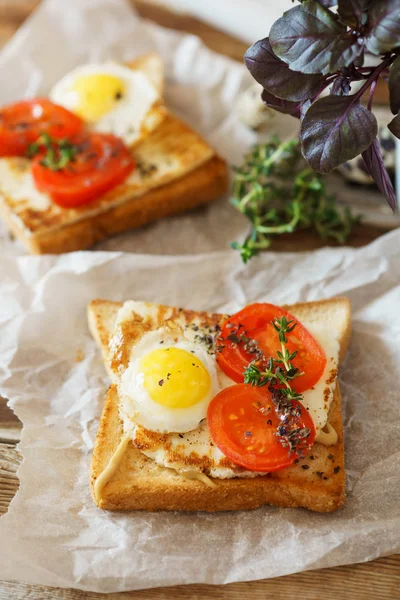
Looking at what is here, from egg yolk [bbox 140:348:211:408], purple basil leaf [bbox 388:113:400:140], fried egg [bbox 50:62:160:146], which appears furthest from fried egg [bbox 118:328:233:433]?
fried egg [bbox 50:62:160:146]

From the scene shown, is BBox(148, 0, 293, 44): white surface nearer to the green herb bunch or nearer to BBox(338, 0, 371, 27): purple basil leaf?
the green herb bunch

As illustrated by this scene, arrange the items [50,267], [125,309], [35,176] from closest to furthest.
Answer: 1. [125,309]
2. [50,267]
3. [35,176]

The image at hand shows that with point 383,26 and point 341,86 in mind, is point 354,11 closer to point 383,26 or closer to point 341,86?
point 383,26

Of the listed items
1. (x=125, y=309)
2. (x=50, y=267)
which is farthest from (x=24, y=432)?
(x=50, y=267)

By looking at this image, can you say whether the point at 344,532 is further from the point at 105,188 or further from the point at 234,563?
the point at 105,188

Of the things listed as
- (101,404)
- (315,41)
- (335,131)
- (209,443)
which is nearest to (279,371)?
(209,443)

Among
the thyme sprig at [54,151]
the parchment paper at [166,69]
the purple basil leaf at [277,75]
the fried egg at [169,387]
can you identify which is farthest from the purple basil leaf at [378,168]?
the thyme sprig at [54,151]
